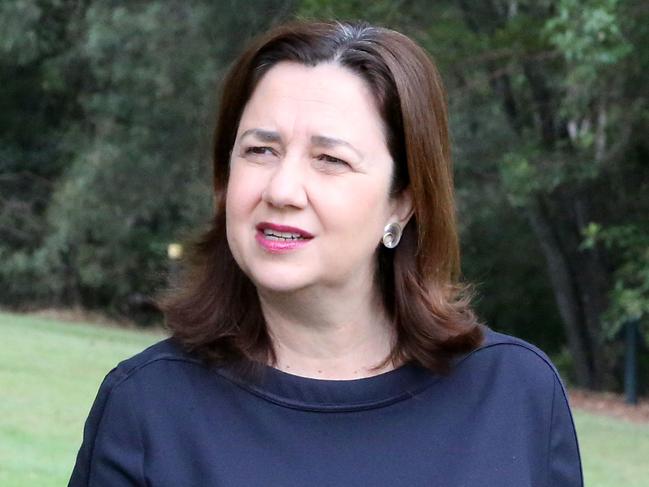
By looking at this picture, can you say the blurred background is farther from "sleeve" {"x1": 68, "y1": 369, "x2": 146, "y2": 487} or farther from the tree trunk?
"sleeve" {"x1": 68, "y1": 369, "x2": 146, "y2": 487}

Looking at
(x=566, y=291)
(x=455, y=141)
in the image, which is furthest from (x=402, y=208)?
(x=566, y=291)

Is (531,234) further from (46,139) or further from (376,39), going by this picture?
(376,39)

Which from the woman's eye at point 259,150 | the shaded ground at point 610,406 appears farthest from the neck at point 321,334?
the shaded ground at point 610,406

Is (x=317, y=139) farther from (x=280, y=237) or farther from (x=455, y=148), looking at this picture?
(x=455, y=148)

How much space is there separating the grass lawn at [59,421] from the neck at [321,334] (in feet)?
15.7

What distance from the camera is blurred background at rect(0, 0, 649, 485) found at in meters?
15.0

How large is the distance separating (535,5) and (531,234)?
6.85 metres

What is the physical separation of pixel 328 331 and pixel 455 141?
1503 centimetres

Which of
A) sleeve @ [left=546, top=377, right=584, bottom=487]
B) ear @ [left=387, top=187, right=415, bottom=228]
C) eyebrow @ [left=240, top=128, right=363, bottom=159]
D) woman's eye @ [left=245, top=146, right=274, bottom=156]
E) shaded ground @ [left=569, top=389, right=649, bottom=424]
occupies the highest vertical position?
eyebrow @ [left=240, top=128, right=363, bottom=159]

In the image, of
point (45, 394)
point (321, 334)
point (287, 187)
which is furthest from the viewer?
point (45, 394)

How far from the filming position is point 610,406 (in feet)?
51.4

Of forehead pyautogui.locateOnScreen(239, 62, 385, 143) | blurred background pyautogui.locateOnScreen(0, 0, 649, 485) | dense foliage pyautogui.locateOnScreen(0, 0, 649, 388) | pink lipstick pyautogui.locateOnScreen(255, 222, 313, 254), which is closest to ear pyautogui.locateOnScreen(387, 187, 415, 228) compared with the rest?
forehead pyautogui.locateOnScreen(239, 62, 385, 143)

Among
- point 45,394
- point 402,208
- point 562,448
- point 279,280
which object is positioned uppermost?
point 402,208

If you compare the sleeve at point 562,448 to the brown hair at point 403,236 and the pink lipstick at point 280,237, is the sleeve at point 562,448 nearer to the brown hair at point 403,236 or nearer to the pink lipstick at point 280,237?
the brown hair at point 403,236
